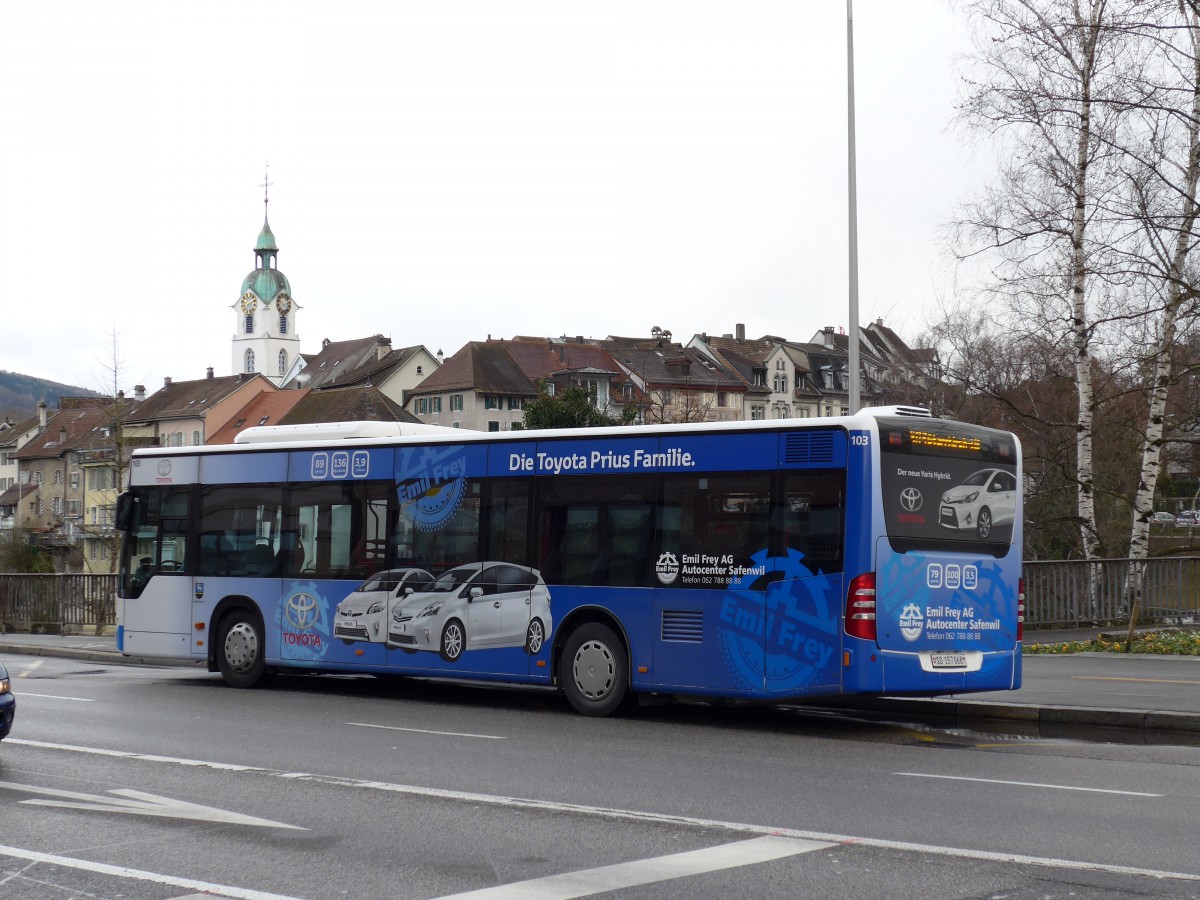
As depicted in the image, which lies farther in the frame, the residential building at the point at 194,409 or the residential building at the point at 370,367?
the residential building at the point at 370,367

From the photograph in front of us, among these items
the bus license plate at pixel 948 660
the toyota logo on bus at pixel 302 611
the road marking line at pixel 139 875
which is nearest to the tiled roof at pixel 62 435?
the toyota logo on bus at pixel 302 611

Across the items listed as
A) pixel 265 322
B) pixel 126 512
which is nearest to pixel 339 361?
pixel 265 322

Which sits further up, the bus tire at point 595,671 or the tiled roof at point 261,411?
the tiled roof at point 261,411

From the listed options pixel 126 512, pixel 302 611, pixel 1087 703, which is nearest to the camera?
pixel 1087 703

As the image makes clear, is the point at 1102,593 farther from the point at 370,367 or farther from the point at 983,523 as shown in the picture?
the point at 370,367

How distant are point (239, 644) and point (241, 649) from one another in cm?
7

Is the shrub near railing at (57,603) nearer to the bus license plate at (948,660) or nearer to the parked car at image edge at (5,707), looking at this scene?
the parked car at image edge at (5,707)

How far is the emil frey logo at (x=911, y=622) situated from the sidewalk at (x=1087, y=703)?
4.93ft

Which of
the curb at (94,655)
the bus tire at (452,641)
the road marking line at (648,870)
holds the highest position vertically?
the bus tire at (452,641)

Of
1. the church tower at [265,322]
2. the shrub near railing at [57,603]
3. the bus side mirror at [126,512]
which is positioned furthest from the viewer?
the church tower at [265,322]

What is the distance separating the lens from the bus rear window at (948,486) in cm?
1306

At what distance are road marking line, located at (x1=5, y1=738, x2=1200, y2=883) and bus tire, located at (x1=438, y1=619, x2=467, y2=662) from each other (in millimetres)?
4710

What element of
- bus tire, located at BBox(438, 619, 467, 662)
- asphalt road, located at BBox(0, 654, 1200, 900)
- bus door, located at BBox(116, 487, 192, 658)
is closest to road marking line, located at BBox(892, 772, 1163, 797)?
asphalt road, located at BBox(0, 654, 1200, 900)

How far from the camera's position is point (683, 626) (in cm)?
1389
